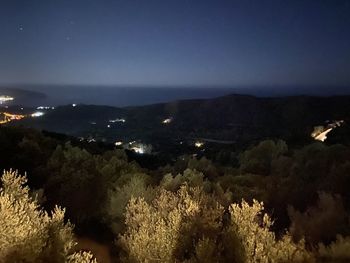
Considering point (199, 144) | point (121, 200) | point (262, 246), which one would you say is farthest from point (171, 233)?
point (199, 144)

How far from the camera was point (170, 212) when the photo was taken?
14391mm

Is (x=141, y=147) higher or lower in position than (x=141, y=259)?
lower

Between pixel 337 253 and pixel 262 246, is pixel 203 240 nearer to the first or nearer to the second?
pixel 262 246

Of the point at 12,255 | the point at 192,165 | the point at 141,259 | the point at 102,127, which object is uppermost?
the point at 12,255

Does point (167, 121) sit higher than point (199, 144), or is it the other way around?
point (199, 144)

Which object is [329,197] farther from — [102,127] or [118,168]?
[102,127]

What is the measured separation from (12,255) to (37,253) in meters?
0.90

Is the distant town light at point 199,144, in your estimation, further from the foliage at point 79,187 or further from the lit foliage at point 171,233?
the lit foliage at point 171,233

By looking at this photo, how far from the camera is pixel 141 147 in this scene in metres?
91.1

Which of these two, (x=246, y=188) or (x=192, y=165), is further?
(x=192, y=165)

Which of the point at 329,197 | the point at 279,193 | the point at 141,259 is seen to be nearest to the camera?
the point at 141,259

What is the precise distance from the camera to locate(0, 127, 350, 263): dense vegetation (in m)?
13.2

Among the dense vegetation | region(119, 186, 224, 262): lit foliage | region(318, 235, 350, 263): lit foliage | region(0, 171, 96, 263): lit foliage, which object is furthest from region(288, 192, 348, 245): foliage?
region(0, 171, 96, 263): lit foliage

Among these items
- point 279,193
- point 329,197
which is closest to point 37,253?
point 329,197
